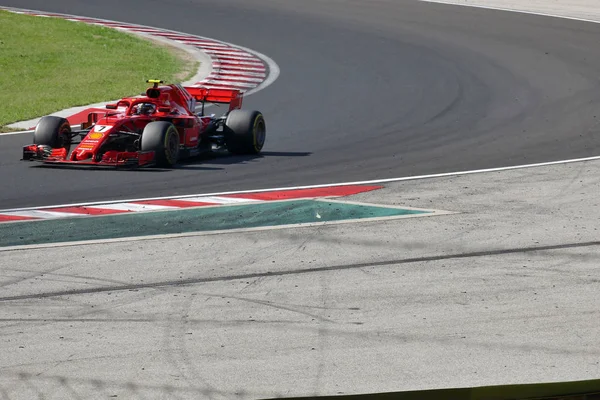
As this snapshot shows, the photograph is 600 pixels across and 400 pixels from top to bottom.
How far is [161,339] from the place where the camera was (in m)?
8.69

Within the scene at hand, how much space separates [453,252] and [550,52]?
1635 cm

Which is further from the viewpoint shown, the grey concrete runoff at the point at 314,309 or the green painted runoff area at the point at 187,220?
the green painted runoff area at the point at 187,220

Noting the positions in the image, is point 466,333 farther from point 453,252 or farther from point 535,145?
point 535,145

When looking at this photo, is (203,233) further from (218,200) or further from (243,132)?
(243,132)

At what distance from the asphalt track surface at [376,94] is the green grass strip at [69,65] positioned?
2218 millimetres

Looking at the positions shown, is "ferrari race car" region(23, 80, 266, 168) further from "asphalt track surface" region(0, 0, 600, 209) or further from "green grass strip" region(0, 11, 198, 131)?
"green grass strip" region(0, 11, 198, 131)

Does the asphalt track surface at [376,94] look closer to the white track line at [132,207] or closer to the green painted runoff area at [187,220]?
the white track line at [132,207]

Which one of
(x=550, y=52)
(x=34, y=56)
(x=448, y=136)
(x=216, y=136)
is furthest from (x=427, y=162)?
(x=34, y=56)

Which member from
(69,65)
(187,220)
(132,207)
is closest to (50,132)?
(132,207)

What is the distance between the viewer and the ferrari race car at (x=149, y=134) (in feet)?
52.1

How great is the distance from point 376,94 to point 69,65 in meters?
7.89

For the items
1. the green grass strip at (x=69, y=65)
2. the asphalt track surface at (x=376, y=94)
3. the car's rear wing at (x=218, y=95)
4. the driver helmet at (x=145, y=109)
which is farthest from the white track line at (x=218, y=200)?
the green grass strip at (x=69, y=65)

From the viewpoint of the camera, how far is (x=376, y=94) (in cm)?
2216

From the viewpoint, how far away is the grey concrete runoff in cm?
784
